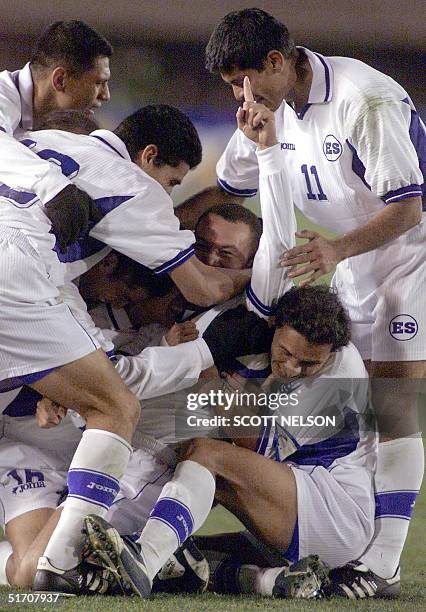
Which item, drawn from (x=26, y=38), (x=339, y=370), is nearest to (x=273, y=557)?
(x=339, y=370)

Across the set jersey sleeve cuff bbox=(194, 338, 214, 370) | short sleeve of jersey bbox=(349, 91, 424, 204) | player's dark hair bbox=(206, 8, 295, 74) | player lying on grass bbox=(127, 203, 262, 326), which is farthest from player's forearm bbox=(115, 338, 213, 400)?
player's dark hair bbox=(206, 8, 295, 74)

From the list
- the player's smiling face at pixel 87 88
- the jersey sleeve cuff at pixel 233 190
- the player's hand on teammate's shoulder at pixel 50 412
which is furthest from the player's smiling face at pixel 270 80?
the player's hand on teammate's shoulder at pixel 50 412

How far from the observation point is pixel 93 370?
7.55 feet

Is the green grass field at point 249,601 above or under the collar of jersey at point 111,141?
under

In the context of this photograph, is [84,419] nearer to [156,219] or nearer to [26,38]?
[156,219]

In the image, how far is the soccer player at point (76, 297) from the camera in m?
2.28

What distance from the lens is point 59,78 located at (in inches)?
100.0

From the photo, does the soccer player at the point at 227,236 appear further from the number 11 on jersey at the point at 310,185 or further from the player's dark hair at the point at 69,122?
the player's dark hair at the point at 69,122

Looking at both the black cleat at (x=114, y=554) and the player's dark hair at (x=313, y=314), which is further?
the player's dark hair at (x=313, y=314)

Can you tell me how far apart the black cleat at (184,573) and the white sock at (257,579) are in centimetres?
10

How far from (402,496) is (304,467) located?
0.29m

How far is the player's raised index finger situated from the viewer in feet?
8.18

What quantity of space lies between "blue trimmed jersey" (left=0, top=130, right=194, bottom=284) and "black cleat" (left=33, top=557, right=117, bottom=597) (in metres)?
0.73

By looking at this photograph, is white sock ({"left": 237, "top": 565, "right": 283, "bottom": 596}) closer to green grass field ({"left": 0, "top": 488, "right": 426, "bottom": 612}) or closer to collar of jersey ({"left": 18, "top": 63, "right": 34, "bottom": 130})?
green grass field ({"left": 0, "top": 488, "right": 426, "bottom": 612})
